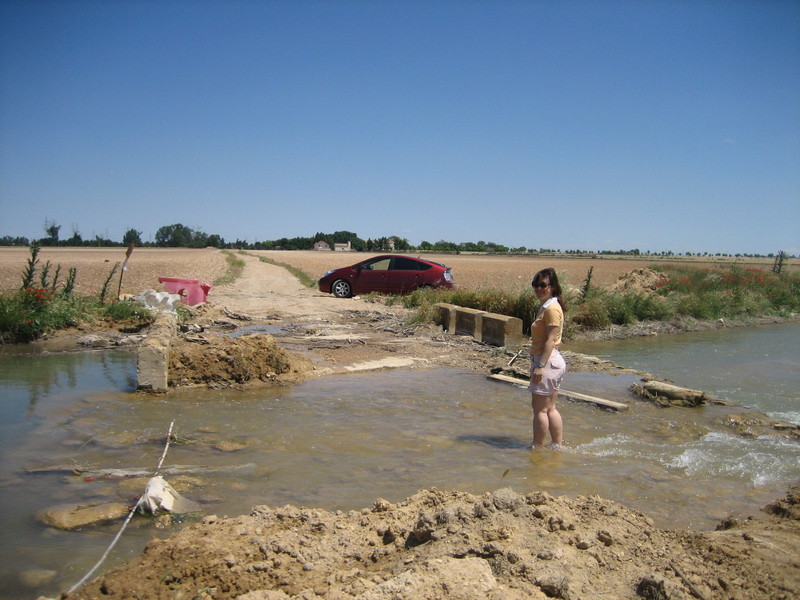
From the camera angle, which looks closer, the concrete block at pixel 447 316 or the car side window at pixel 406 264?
the concrete block at pixel 447 316

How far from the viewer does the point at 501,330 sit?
1130 centimetres

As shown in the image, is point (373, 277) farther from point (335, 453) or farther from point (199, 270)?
point (199, 270)

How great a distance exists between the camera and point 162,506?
381cm

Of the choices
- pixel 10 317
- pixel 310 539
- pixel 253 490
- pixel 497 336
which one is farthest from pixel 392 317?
pixel 310 539

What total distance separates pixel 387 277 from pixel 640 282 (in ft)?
28.9

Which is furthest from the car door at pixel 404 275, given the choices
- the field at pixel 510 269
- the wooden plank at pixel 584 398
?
the wooden plank at pixel 584 398

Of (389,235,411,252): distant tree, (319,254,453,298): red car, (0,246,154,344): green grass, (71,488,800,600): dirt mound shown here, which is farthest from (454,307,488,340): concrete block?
(389,235,411,252): distant tree

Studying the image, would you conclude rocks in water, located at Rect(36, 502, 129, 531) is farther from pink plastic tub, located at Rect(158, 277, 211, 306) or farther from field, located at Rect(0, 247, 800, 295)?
field, located at Rect(0, 247, 800, 295)

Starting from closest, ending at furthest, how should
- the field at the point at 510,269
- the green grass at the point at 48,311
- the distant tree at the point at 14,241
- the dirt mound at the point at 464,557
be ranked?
1. the dirt mound at the point at 464,557
2. the green grass at the point at 48,311
3. the field at the point at 510,269
4. the distant tree at the point at 14,241

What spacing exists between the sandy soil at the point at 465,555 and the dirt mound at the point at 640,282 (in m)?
15.6

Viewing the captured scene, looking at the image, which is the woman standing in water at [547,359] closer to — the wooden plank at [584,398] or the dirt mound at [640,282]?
the wooden plank at [584,398]

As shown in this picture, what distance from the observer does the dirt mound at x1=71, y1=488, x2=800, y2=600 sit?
8.66 feet

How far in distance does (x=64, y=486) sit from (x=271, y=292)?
1735cm

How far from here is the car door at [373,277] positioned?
19.0 metres
